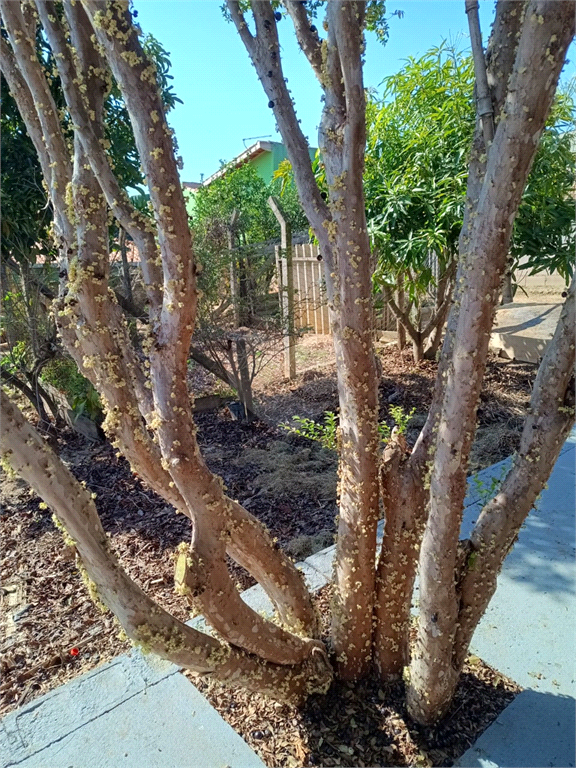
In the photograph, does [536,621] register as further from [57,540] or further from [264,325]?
[264,325]

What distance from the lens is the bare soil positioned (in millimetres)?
1777

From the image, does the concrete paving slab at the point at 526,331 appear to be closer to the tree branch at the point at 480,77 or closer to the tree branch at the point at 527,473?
the tree branch at the point at 527,473

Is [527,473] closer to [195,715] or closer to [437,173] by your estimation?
[195,715]

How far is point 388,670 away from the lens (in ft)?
6.11

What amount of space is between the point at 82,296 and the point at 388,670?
169cm

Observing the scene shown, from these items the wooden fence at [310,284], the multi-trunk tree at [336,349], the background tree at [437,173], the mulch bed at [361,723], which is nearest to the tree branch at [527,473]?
the multi-trunk tree at [336,349]

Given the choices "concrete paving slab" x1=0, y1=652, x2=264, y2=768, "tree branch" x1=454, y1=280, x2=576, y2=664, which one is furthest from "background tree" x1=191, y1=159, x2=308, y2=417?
"tree branch" x1=454, y1=280, x2=576, y2=664

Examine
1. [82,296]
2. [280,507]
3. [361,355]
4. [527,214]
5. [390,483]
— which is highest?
[527,214]

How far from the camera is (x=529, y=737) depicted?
1643mm

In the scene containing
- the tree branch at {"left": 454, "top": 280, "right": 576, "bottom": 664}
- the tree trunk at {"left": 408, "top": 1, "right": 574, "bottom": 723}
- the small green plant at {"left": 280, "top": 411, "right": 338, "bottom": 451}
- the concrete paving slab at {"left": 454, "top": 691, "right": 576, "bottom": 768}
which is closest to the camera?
the tree trunk at {"left": 408, "top": 1, "right": 574, "bottom": 723}

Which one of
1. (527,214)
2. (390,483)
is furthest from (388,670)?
(527,214)

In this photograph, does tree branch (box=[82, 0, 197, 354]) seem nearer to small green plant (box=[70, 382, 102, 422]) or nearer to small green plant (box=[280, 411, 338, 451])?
small green plant (box=[280, 411, 338, 451])

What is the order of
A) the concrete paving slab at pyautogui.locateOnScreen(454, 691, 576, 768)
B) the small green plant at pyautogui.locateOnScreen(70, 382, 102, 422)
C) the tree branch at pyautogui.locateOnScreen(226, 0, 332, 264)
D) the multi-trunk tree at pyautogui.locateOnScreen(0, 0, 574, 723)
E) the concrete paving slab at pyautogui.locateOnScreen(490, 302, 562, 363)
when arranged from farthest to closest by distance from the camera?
1. the concrete paving slab at pyautogui.locateOnScreen(490, 302, 562, 363)
2. the small green plant at pyautogui.locateOnScreen(70, 382, 102, 422)
3. the concrete paving slab at pyautogui.locateOnScreen(454, 691, 576, 768)
4. the tree branch at pyautogui.locateOnScreen(226, 0, 332, 264)
5. the multi-trunk tree at pyautogui.locateOnScreen(0, 0, 574, 723)

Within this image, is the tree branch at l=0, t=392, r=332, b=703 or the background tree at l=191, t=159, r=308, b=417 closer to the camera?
the tree branch at l=0, t=392, r=332, b=703
